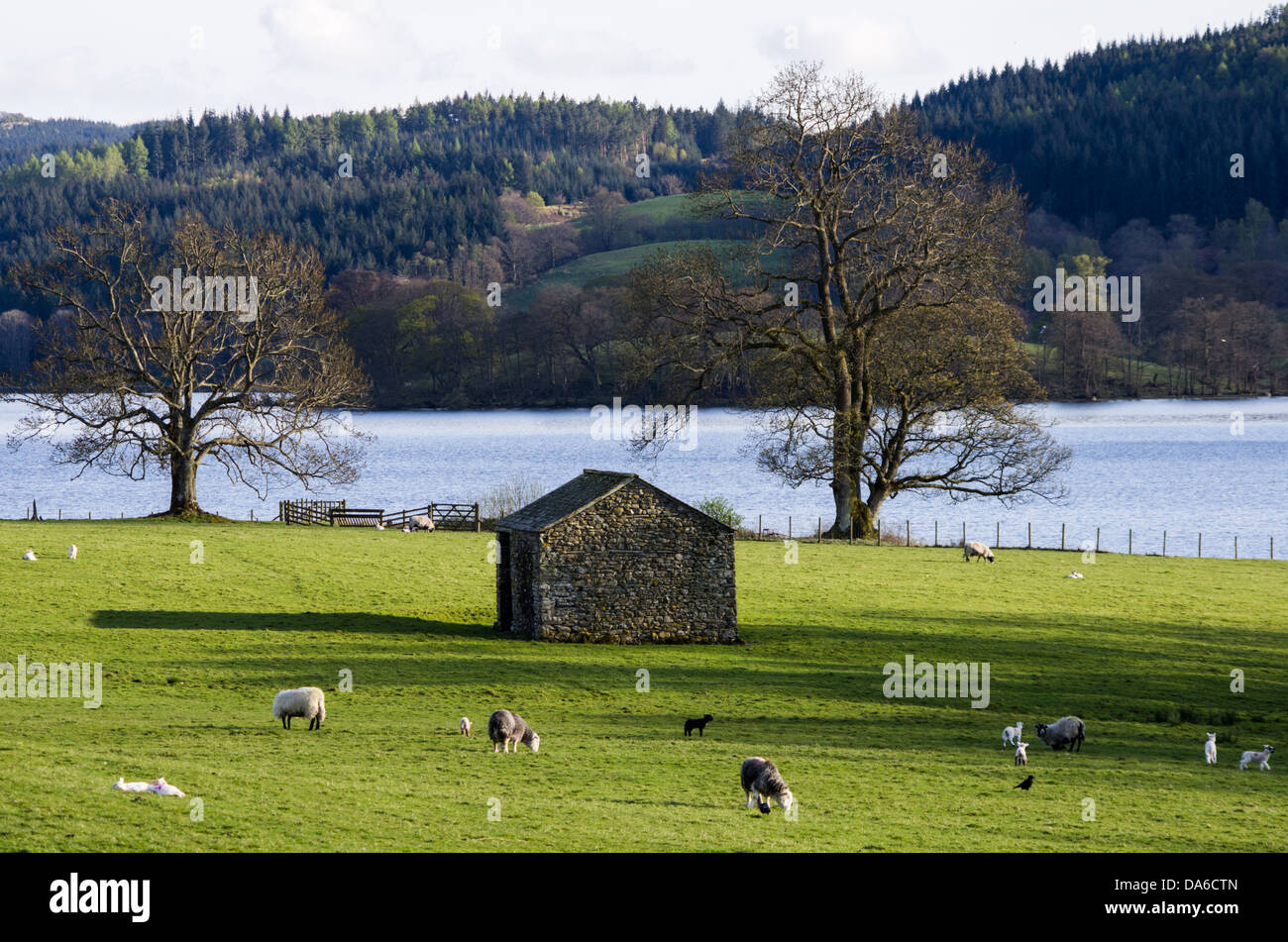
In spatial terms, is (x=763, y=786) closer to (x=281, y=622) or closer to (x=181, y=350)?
(x=281, y=622)

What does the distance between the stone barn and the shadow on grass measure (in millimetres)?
2679

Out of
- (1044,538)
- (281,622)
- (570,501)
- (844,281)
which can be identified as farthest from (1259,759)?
(1044,538)

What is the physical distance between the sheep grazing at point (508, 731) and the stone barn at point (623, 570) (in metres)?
14.0

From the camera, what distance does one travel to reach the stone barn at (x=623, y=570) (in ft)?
129

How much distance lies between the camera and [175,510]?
65438 mm

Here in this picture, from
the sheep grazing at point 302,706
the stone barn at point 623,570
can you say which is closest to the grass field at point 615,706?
the sheep grazing at point 302,706

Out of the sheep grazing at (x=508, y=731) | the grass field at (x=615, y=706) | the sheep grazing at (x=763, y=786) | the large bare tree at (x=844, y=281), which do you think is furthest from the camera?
the large bare tree at (x=844, y=281)

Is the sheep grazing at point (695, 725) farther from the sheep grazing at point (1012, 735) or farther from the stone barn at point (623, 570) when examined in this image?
the stone barn at point (623, 570)

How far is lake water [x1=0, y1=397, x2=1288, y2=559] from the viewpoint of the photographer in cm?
7969

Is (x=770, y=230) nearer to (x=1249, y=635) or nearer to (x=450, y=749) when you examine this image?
(x=1249, y=635)

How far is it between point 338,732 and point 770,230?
41.3 meters

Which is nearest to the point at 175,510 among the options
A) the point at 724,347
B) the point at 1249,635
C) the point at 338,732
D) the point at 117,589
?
the point at 117,589

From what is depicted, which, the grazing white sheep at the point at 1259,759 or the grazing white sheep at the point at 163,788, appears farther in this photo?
the grazing white sheep at the point at 1259,759

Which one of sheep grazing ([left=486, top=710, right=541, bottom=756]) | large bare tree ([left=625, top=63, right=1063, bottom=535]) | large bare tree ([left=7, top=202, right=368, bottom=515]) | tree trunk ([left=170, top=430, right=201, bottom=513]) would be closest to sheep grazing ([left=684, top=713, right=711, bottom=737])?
sheep grazing ([left=486, top=710, right=541, bottom=756])
